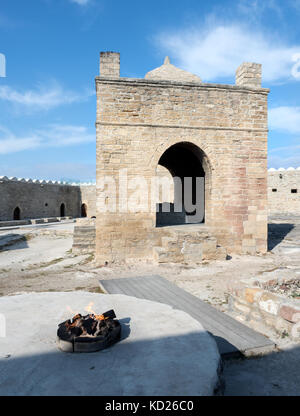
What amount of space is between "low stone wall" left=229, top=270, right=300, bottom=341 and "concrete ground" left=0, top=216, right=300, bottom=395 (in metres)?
0.14

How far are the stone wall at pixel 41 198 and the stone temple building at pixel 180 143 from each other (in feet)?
54.4

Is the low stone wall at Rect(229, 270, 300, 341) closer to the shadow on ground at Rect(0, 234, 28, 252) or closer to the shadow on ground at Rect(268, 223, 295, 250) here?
the shadow on ground at Rect(268, 223, 295, 250)

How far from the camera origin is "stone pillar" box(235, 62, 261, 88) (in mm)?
8148

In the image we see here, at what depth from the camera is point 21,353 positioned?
2.23 meters

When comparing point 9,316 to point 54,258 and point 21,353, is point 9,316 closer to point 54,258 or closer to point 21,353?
point 21,353

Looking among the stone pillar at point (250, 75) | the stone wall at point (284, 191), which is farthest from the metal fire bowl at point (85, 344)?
the stone wall at point (284, 191)

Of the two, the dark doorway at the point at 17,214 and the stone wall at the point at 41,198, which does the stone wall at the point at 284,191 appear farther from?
the dark doorway at the point at 17,214

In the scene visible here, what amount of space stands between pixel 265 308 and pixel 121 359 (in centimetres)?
230

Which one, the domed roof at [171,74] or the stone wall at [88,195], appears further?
the stone wall at [88,195]

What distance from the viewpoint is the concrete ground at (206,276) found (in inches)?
102

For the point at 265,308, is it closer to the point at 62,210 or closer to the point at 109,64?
the point at 109,64

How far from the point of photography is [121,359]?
→ 84.0 inches
